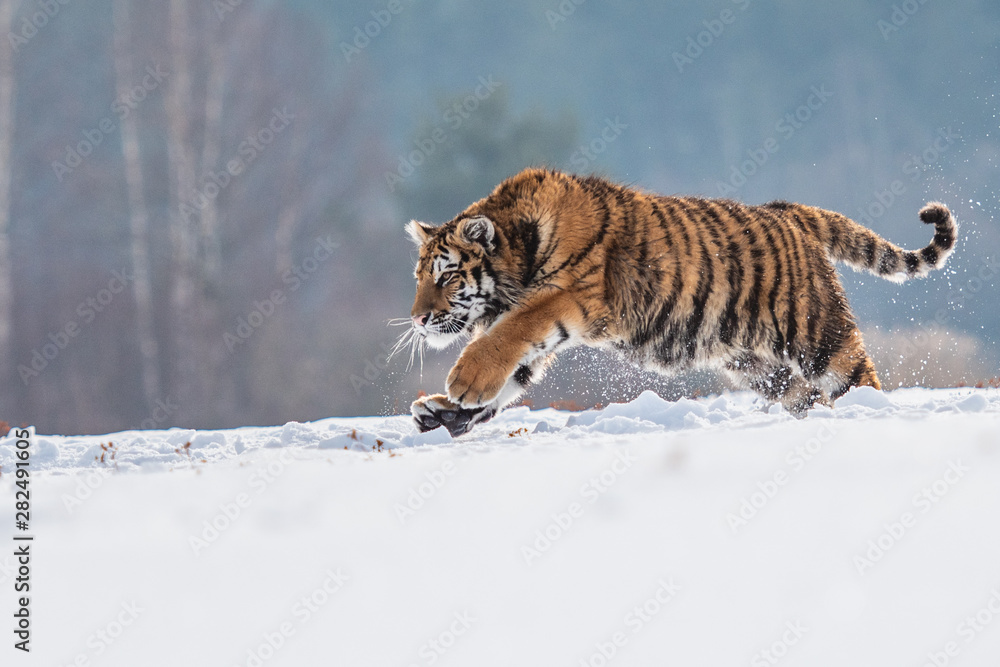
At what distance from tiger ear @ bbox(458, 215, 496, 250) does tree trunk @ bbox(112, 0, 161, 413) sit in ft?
34.1

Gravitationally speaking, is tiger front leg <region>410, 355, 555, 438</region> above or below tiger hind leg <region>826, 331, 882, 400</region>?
below

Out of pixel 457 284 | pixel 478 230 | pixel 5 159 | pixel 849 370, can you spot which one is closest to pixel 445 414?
pixel 457 284

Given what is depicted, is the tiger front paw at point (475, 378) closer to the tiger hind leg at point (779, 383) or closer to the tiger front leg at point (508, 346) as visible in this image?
the tiger front leg at point (508, 346)

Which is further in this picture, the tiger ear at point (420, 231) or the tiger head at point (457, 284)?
the tiger ear at point (420, 231)

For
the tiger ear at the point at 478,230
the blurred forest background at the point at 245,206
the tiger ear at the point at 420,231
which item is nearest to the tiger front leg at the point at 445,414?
the tiger ear at the point at 478,230

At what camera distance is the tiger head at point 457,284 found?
4855mm

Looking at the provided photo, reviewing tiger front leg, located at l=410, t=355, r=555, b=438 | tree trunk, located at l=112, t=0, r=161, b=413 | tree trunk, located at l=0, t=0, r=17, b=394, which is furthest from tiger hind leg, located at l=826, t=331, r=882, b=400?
tree trunk, located at l=0, t=0, r=17, b=394

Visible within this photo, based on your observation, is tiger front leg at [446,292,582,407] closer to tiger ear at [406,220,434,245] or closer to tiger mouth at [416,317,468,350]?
tiger mouth at [416,317,468,350]

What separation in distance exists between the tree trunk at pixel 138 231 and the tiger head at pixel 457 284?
401 inches

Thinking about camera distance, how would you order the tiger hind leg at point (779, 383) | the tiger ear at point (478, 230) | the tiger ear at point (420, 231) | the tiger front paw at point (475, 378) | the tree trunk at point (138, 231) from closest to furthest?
the tiger front paw at point (475, 378), the tiger ear at point (478, 230), the tiger ear at point (420, 231), the tiger hind leg at point (779, 383), the tree trunk at point (138, 231)

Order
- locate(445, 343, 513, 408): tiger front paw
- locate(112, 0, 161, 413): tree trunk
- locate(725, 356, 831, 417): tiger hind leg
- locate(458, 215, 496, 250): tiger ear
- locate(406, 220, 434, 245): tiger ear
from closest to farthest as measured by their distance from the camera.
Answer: locate(445, 343, 513, 408): tiger front paw, locate(458, 215, 496, 250): tiger ear, locate(406, 220, 434, 245): tiger ear, locate(725, 356, 831, 417): tiger hind leg, locate(112, 0, 161, 413): tree trunk

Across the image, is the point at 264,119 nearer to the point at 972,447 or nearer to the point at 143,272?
the point at 143,272

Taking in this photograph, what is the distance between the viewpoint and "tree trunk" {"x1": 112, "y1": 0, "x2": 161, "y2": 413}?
13961 millimetres

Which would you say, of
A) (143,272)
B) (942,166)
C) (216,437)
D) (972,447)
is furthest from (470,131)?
(972,447)
